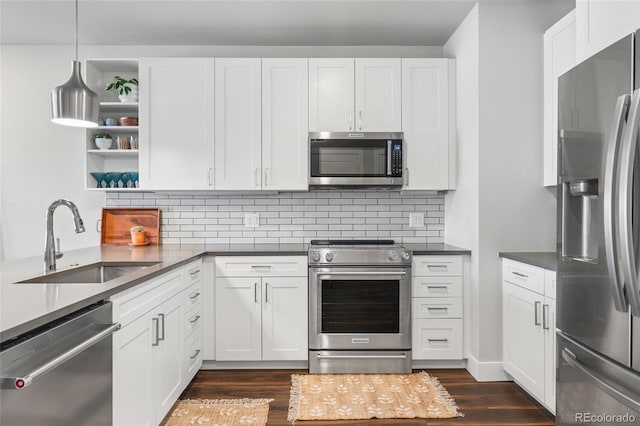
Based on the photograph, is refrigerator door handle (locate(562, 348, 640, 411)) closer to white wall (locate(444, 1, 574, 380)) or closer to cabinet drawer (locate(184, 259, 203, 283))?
white wall (locate(444, 1, 574, 380))

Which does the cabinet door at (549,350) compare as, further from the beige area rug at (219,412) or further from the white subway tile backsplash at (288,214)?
the beige area rug at (219,412)

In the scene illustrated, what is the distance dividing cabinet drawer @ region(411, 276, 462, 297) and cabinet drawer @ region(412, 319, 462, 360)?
7.6 inches

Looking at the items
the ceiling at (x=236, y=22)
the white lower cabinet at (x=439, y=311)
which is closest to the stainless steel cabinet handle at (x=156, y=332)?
the white lower cabinet at (x=439, y=311)

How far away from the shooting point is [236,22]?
3248 millimetres

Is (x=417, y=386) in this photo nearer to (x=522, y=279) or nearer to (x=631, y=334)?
(x=522, y=279)

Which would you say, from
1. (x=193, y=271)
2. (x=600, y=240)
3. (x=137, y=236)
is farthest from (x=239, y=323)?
(x=600, y=240)

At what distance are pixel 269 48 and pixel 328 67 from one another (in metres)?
0.68

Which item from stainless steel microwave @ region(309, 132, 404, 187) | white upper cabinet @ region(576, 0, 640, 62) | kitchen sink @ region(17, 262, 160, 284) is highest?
white upper cabinet @ region(576, 0, 640, 62)

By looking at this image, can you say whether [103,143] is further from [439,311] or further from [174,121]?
[439,311]

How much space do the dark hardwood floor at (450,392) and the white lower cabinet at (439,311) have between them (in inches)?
6.9

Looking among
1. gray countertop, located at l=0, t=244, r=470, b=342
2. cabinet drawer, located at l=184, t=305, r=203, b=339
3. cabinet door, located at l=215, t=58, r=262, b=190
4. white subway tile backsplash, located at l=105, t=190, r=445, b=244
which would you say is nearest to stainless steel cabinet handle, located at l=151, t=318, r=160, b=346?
gray countertop, located at l=0, t=244, r=470, b=342

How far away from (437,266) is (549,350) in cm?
98

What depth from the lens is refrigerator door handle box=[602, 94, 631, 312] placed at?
1276 millimetres

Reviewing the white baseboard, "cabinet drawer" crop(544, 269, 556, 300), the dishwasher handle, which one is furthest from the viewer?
the white baseboard
